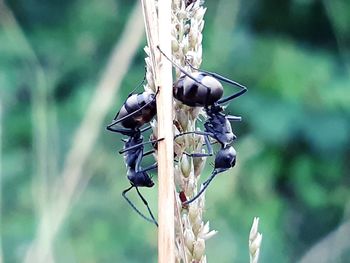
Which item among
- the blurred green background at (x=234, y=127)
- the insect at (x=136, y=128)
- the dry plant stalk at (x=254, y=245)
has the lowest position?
the blurred green background at (x=234, y=127)

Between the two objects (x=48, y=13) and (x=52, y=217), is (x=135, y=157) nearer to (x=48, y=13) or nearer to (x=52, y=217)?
(x=52, y=217)

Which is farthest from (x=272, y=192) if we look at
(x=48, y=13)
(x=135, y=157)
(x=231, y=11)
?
(x=135, y=157)

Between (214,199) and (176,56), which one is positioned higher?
(176,56)

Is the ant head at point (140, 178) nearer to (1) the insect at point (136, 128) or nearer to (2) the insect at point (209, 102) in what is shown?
(1) the insect at point (136, 128)

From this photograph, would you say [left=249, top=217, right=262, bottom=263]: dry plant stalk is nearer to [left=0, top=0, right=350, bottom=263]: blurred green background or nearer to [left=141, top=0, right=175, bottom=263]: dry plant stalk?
[left=141, top=0, right=175, bottom=263]: dry plant stalk

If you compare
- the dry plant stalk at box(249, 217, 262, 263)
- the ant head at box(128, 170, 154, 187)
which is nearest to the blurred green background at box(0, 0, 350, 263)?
the ant head at box(128, 170, 154, 187)

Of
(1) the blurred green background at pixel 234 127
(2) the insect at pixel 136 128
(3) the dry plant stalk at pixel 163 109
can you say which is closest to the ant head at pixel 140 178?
(2) the insect at pixel 136 128
